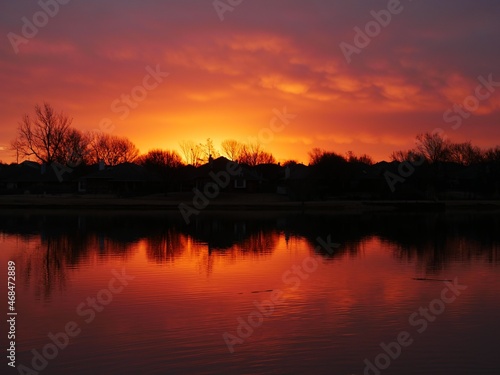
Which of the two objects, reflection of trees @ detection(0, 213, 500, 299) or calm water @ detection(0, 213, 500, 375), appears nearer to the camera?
calm water @ detection(0, 213, 500, 375)

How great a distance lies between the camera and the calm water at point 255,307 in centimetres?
1013

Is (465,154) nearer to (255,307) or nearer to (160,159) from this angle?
(160,159)

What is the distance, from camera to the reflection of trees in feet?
71.9

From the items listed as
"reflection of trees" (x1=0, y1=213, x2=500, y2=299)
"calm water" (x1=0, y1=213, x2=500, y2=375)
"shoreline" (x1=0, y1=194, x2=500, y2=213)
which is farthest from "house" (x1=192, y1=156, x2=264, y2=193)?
"calm water" (x1=0, y1=213, x2=500, y2=375)

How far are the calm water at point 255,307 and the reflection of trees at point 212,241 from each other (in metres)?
0.14

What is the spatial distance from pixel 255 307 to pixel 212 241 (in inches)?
619

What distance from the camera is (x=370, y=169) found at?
87.2m

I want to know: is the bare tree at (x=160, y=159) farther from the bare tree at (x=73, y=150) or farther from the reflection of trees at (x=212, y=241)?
the reflection of trees at (x=212, y=241)

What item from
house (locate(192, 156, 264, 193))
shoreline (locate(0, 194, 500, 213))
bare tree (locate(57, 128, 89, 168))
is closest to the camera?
shoreline (locate(0, 194, 500, 213))

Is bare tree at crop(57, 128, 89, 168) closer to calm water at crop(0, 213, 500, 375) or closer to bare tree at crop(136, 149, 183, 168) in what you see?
bare tree at crop(136, 149, 183, 168)

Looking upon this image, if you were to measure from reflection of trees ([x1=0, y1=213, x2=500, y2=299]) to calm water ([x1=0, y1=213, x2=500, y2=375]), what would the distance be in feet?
0.45

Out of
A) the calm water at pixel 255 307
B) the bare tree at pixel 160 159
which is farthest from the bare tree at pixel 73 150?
the calm water at pixel 255 307

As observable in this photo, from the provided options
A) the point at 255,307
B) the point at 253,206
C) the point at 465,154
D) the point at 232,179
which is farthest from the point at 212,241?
the point at 465,154

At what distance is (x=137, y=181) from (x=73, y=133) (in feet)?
81.8
